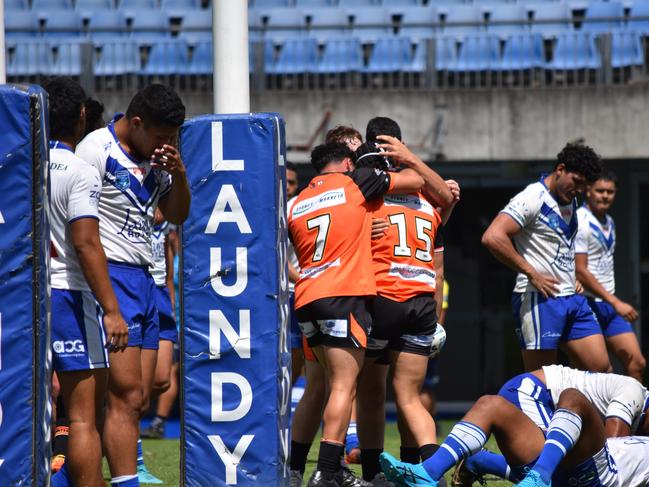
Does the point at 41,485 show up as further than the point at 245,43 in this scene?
No

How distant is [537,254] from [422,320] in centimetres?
196

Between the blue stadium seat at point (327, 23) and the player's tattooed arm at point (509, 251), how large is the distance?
31.8ft

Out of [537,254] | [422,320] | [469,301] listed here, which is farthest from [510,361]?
[422,320]

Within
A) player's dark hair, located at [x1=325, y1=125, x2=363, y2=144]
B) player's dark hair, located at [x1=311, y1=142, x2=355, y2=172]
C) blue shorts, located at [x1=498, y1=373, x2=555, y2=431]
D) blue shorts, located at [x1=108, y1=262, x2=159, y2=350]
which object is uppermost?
player's dark hair, located at [x1=325, y1=125, x2=363, y2=144]

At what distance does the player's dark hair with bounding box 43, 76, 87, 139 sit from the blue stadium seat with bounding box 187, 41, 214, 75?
1144cm

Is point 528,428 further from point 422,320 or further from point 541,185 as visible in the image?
point 541,185

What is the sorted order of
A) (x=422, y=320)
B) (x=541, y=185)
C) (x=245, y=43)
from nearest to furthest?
(x=245, y=43) → (x=422, y=320) → (x=541, y=185)

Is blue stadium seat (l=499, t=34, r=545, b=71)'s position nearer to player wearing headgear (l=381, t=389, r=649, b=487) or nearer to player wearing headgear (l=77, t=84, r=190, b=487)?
player wearing headgear (l=381, t=389, r=649, b=487)

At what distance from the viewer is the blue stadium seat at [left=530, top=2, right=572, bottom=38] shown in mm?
17266

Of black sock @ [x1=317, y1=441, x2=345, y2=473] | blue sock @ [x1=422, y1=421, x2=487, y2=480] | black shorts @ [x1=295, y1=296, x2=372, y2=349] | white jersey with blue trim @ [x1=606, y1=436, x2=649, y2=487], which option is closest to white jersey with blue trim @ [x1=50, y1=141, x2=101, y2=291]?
black shorts @ [x1=295, y1=296, x2=372, y2=349]

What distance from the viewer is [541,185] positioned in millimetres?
8047

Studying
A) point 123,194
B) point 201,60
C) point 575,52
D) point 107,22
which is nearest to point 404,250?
point 123,194

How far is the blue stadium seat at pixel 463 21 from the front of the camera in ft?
55.0

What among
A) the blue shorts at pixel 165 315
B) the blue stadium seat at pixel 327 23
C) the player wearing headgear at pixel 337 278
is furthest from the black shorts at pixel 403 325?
the blue stadium seat at pixel 327 23
